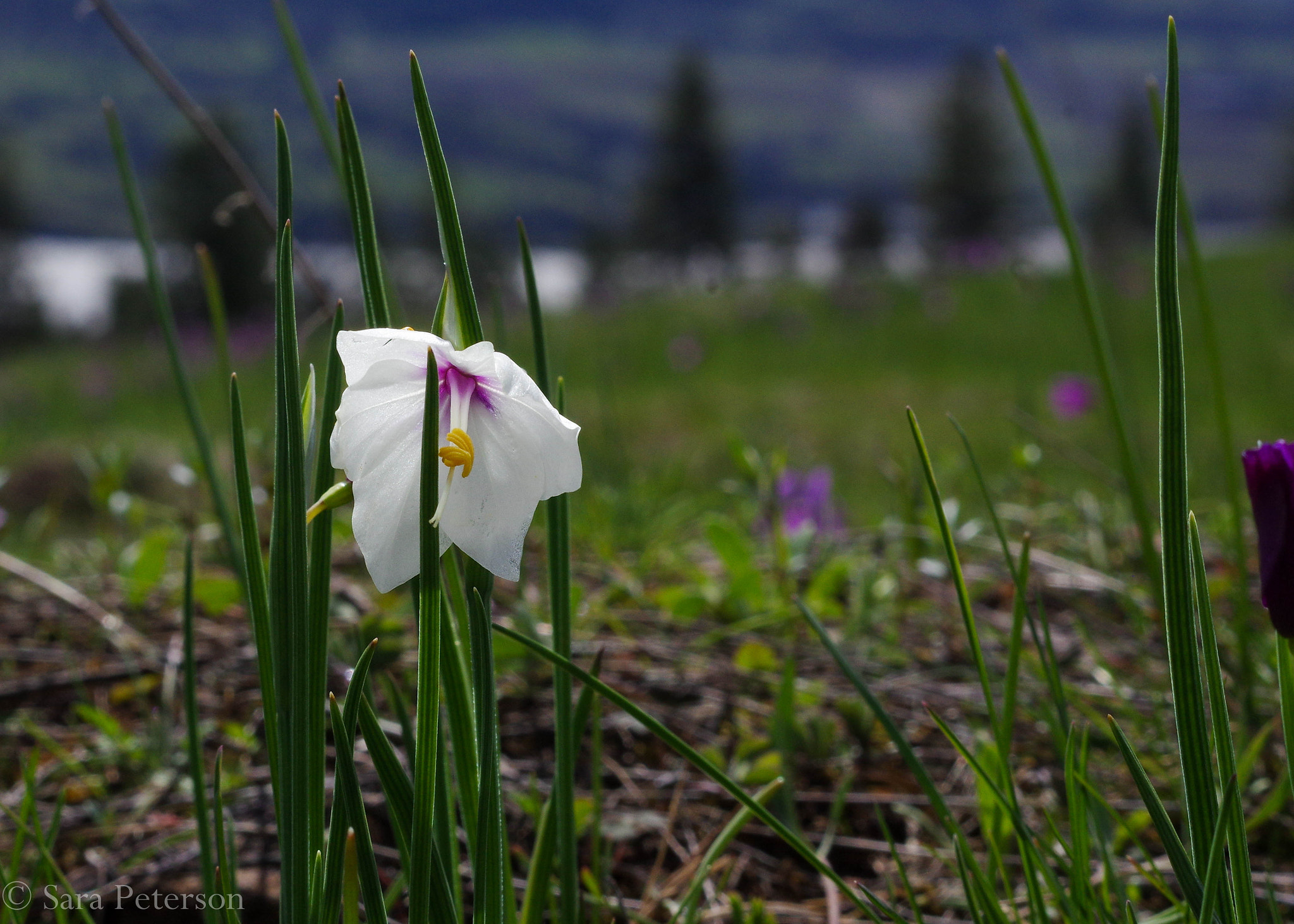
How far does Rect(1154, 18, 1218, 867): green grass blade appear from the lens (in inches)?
19.5

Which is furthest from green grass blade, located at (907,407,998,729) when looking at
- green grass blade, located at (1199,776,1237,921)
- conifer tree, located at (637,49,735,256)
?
conifer tree, located at (637,49,735,256)

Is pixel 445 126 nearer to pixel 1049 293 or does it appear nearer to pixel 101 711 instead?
pixel 1049 293

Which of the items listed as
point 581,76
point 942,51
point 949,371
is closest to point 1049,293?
point 949,371

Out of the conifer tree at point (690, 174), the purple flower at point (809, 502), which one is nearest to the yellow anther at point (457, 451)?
the purple flower at point (809, 502)

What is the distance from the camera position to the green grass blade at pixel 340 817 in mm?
491

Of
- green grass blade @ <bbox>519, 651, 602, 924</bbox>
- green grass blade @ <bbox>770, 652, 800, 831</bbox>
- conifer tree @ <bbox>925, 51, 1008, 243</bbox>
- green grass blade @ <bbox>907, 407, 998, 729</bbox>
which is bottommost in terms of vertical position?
green grass blade @ <bbox>770, 652, 800, 831</bbox>

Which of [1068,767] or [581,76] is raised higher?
[581,76]

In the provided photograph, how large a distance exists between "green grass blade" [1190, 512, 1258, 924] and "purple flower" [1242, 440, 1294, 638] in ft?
0.12

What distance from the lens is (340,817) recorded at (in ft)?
1.63

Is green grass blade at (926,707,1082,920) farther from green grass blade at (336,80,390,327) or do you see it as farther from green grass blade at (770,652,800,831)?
green grass blade at (336,80,390,327)

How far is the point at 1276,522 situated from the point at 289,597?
1.82 ft

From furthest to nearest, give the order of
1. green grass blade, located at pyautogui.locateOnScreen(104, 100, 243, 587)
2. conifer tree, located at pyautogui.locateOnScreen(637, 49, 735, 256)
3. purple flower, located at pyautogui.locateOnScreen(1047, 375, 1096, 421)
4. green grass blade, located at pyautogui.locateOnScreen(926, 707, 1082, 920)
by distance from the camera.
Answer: conifer tree, located at pyautogui.locateOnScreen(637, 49, 735, 256)
purple flower, located at pyautogui.locateOnScreen(1047, 375, 1096, 421)
green grass blade, located at pyautogui.locateOnScreen(104, 100, 243, 587)
green grass blade, located at pyautogui.locateOnScreen(926, 707, 1082, 920)

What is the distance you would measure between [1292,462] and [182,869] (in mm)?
939

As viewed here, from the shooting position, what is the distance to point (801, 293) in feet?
33.8
